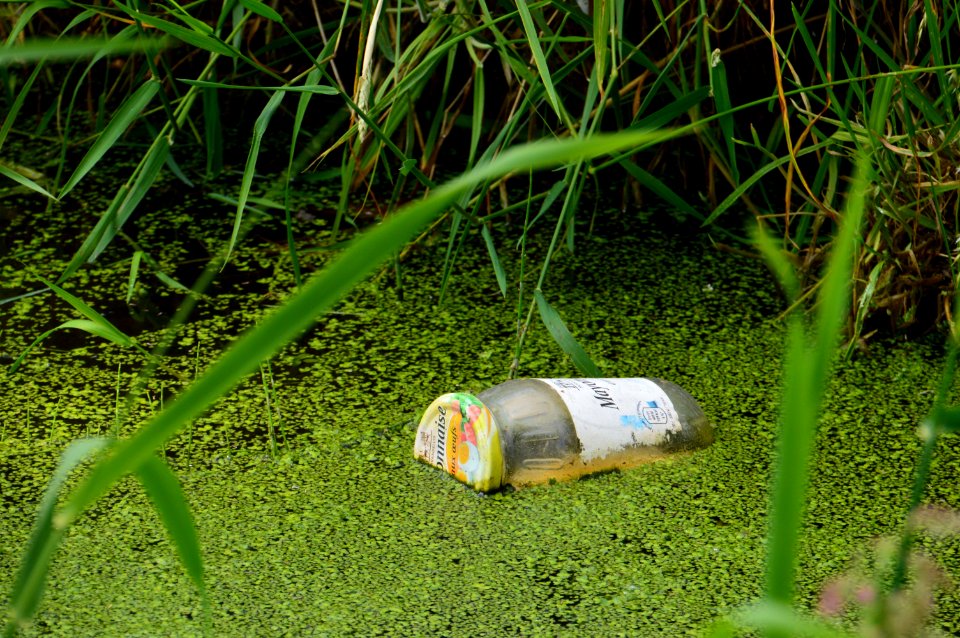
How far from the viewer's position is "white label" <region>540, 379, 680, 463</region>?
4.21ft

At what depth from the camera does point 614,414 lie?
1.30m

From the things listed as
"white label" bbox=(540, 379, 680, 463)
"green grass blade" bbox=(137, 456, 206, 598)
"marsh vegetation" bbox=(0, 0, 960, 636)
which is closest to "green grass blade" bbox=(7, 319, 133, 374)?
"marsh vegetation" bbox=(0, 0, 960, 636)

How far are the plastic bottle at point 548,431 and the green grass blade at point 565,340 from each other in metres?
0.05

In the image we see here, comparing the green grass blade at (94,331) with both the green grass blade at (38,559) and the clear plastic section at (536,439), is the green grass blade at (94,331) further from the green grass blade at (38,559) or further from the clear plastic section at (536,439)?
the green grass blade at (38,559)

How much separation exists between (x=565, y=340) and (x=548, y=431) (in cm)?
15

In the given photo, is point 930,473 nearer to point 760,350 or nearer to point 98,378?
point 760,350

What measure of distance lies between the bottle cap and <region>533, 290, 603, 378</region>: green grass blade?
15 cm

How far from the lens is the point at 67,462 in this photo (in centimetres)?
71

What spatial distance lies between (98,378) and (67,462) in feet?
2.59

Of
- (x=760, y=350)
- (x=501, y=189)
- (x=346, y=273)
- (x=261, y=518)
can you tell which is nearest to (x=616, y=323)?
(x=760, y=350)

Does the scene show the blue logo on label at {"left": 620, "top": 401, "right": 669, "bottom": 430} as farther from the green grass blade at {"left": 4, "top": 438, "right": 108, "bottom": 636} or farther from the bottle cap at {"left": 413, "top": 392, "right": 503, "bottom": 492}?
the green grass blade at {"left": 4, "top": 438, "right": 108, "bottom": 636}

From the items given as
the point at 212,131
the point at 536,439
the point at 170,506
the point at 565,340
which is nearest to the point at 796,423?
the point at 170,506

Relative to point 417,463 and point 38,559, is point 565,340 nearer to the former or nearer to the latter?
point 417,463

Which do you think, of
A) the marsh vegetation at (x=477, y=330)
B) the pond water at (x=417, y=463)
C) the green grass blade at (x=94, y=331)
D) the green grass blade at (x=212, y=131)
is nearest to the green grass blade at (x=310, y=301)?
the marsh vegetation at (x=477, y=330)
